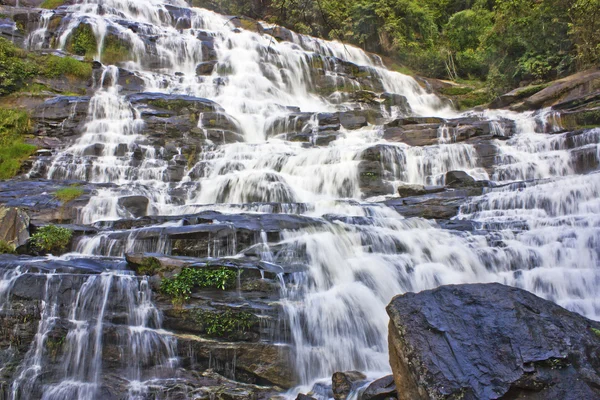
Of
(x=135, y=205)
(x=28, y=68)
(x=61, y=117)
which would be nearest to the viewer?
(x=135, y=205)

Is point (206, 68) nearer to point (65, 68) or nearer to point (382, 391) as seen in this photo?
point (65, 68)

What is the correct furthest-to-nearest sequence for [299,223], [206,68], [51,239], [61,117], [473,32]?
[473,32], [206,68], [61,117], [299,223], [51,239]

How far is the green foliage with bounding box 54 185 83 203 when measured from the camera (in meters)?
10.8

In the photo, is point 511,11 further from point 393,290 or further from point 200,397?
point 200,397

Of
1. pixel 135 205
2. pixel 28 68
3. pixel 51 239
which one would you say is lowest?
pixel 51 239

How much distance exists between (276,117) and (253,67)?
642 cm

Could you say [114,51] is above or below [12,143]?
above

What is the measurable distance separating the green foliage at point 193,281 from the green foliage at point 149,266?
35 cm

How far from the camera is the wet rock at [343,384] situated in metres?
5.11

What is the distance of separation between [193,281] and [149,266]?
2.76 feet

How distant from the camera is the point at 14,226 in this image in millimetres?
8992

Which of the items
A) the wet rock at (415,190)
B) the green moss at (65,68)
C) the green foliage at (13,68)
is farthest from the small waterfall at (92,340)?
the green moss at (65,68)

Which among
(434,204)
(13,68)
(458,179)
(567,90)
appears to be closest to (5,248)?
(434,204)

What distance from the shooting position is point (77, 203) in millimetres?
10820
